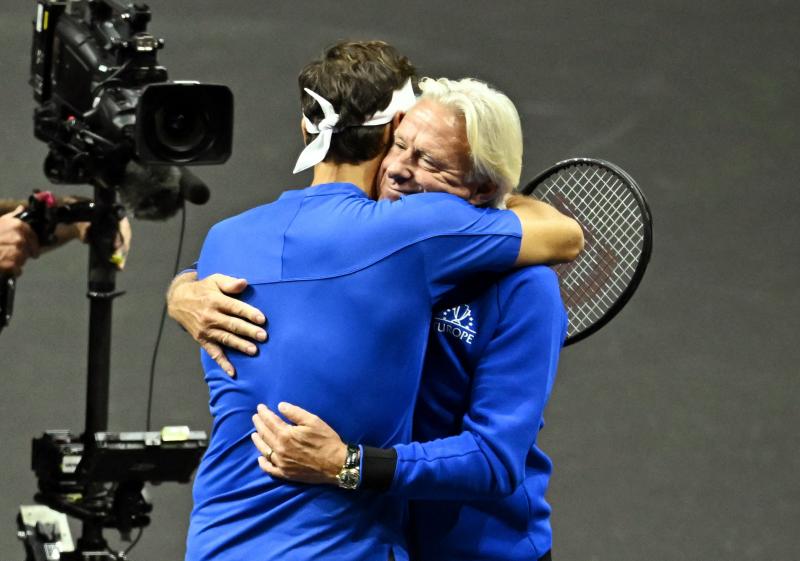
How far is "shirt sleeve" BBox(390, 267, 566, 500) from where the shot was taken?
1643mm

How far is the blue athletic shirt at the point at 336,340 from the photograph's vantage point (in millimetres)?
1610

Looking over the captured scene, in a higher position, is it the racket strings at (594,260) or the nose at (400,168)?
the nose at (400,168)

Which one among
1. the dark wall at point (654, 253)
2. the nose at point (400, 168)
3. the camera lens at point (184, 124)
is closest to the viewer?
the nose at point (400, 168)

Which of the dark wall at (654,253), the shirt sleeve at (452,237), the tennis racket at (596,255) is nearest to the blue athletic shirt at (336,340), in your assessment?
the shirt sleeve at (452,237)

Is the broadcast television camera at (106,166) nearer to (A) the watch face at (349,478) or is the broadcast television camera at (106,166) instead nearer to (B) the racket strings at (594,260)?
(B) the racket strings at (594,260)

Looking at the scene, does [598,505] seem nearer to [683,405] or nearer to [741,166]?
[683,405]

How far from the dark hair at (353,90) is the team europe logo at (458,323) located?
0.74ft

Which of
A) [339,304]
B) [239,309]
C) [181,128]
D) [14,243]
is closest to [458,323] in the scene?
[339,304]

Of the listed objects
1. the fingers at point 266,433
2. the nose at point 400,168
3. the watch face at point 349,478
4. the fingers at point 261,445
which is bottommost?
the watch face at point 349,478

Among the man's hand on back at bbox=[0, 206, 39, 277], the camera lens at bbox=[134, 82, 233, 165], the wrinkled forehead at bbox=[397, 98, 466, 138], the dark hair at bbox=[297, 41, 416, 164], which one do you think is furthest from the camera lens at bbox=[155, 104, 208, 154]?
the wrinkled forehead at bbox=[397, 98, 466, 138]

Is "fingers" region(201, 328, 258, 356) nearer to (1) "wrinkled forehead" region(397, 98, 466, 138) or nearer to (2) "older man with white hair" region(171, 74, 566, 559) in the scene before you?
(2) "older man with white hair" region(171, 74, 566, 559)

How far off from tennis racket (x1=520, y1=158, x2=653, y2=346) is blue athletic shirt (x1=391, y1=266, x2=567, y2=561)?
0.27m

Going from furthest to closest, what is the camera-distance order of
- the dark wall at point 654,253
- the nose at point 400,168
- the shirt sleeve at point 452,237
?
the dark wall at point 654,253, the nose at point 400,168, the shirt sleeve at point 452,237

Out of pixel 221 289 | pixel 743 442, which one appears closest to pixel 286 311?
pixel 221 289
